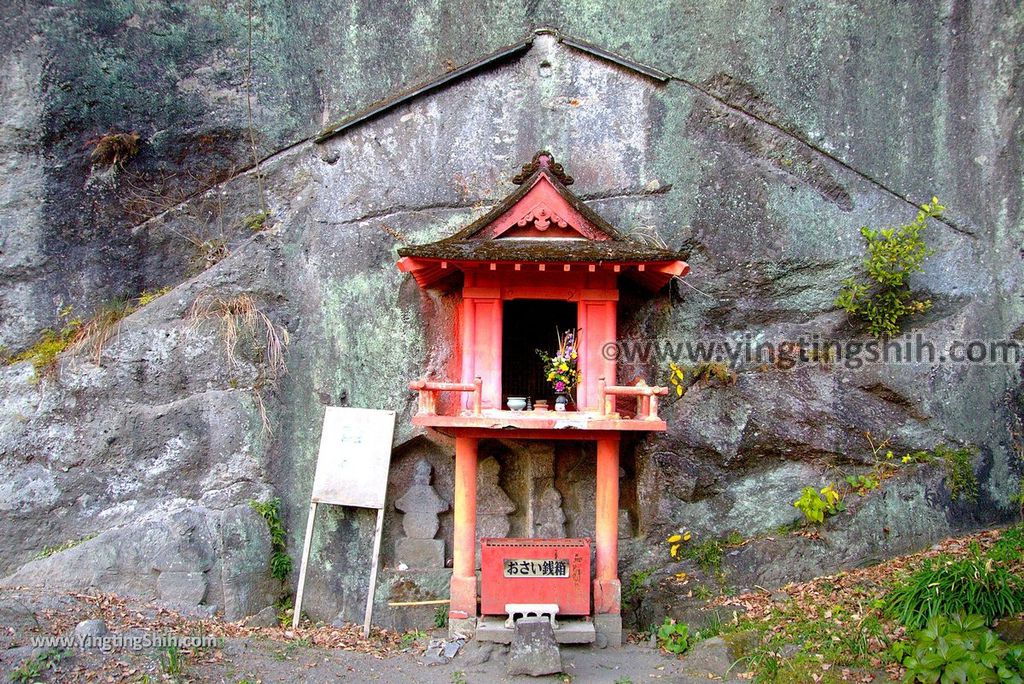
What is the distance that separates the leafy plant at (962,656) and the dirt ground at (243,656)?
1925mm

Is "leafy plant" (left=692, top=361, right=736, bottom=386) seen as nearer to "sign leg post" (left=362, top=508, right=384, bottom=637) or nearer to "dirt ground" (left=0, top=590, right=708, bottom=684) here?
"dirt ground" (left=0, top=590, right=708, bottom=684)

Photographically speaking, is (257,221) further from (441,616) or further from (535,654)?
(535,654)

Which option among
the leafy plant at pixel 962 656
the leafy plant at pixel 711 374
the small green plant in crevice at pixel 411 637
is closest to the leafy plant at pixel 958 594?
the leafy plant at pixel 962 656

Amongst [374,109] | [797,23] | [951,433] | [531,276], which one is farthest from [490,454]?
[797,23]

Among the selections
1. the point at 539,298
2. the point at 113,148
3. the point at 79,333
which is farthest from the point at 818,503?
the point at 113,148

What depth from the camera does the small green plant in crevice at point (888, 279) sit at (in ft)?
28.4

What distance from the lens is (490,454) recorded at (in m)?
9.08

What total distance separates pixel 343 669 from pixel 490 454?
114 inches

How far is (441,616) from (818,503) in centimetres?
437

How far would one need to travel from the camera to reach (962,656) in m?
6.11

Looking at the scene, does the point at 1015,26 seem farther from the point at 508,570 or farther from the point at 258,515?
the point at 258,515

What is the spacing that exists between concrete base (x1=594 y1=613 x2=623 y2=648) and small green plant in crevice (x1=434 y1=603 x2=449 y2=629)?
1781mm
